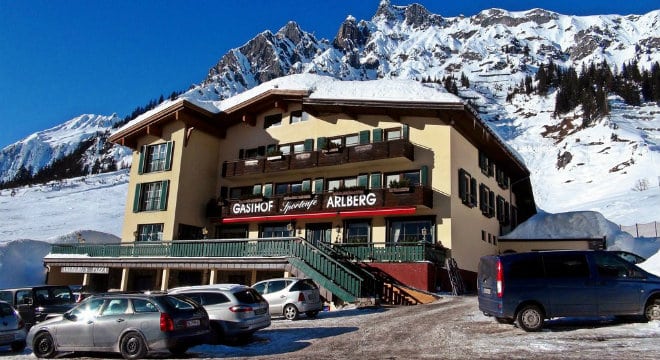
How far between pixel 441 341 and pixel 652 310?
5037 millimetres

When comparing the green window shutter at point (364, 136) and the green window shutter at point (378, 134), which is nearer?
the green window shutter at point (378, 134)

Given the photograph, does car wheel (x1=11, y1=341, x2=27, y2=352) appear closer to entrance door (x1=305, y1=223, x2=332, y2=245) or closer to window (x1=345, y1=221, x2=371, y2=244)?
window (x1=345, y1=221, x2=371, y2=244)

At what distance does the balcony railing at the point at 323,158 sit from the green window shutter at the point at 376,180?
122 cm

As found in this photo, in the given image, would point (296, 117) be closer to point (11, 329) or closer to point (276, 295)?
point (276, 295)

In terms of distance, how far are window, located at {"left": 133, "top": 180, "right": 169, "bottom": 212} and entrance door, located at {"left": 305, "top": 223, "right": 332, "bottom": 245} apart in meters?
9.70

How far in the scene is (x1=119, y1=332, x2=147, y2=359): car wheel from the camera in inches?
464

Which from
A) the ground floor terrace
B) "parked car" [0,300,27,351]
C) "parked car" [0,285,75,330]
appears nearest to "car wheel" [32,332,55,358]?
"parked car" [0,300,27,351]

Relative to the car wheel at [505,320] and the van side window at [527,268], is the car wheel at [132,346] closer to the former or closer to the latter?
the van side window at [527,268]

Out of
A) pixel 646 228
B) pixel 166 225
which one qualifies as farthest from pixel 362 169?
pixel 646 228

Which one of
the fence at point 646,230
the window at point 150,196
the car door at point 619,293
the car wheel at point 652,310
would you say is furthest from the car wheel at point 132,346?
the fence at point 646,230

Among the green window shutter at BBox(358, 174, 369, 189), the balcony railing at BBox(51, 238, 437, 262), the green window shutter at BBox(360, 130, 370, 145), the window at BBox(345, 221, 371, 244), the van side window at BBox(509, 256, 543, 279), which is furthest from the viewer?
the green window shutter at BBox(360, 130, 370, 145)

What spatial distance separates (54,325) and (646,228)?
152 feet

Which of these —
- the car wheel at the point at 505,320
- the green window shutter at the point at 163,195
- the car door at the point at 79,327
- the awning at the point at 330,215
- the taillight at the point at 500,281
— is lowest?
the car door at the point at 79,327

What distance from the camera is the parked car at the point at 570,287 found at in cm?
1277
